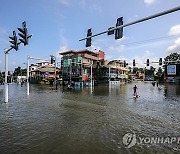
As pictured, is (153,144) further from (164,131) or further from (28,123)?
(28,123)

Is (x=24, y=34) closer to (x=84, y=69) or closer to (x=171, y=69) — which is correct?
(x=84, y=69)

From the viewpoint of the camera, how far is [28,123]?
1275 centimetres

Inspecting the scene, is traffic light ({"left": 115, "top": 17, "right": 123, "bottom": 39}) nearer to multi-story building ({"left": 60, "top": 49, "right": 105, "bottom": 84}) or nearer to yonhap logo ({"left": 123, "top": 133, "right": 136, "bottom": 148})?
yonhap logo ({"left": 123, "top": 133, "right": 136, "bottom": 148})

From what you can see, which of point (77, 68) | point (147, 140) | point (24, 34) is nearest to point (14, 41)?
point (24, 34)

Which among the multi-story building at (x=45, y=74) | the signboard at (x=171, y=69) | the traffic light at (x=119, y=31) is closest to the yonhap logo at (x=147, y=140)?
the traffic light at (x=119, y=31)

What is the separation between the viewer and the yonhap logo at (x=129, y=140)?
8960mm

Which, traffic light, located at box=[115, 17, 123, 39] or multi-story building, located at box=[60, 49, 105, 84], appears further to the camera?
multi-story building, located at box=[60, 49, 105, 84]

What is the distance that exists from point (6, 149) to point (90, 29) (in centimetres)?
881

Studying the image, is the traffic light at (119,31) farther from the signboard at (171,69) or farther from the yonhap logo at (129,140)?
the signboard at (171,69)

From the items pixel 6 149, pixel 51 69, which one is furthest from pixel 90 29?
pixel 51 69

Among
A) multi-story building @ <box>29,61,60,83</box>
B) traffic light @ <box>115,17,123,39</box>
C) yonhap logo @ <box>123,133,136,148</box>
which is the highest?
traffic light @ <box>115,17,123,39</box>

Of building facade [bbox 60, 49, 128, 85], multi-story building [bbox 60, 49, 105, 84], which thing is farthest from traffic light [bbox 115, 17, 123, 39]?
multi-story building [bbox 60, 49, 105, 84]

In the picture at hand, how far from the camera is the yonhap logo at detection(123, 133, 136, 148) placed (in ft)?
29.4

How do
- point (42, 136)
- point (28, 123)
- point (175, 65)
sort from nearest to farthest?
point (42, 136)
point (28, 123)
point (175, 65)
